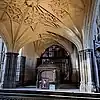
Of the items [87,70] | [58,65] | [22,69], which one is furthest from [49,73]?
[87,70]

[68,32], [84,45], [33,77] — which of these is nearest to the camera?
[84,45]

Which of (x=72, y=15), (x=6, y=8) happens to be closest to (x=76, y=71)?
(x=72, y=15)

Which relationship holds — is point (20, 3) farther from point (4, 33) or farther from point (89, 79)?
point (89, 79)

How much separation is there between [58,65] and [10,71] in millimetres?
4588

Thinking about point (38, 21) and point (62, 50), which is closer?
point (38, 21)

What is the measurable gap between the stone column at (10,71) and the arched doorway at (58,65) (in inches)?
73.8

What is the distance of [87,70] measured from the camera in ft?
22.8

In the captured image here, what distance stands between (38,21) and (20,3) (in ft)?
6.38

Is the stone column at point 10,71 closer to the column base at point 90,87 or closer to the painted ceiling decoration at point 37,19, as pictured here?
the painted ceiling decoration at point 37,19

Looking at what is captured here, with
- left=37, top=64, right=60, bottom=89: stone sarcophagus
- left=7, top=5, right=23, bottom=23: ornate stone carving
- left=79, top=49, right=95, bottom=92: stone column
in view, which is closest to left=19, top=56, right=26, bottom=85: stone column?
left=37, top=64, right=60, bottom=89: stone sarcophagus

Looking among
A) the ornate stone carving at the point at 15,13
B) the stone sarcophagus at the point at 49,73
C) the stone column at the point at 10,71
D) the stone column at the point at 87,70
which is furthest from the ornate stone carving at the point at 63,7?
the stone column at the point at 10,71

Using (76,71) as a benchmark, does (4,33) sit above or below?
above

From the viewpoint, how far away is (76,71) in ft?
33.6

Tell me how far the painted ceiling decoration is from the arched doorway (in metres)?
2.66
